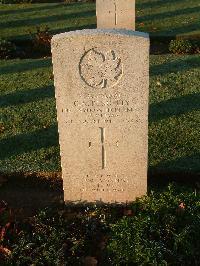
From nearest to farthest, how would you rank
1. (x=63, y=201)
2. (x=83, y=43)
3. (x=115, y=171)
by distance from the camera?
(x=83, y=43) → (x=115, y=171) → (x=63, y=201)

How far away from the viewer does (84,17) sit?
50.4ft

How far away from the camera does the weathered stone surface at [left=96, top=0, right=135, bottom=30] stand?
11.0m

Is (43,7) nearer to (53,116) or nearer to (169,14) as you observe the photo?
(169,14)

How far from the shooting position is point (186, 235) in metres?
5.32

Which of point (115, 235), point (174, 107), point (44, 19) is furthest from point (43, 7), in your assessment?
point (115, 235)

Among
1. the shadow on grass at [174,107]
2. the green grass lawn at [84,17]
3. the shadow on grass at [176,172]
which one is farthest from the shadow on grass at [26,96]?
the green grass lawn at [84,17]

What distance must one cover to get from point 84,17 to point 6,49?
→ 4118 mm

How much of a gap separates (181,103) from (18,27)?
293 inches

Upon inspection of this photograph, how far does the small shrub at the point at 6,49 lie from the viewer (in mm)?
A: 12008

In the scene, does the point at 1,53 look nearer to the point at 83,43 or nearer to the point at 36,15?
the point at 36,15

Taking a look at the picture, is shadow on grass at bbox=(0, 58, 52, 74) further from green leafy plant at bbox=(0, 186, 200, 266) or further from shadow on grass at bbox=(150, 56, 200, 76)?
green leafy plant at bbox=(0, 186, 200, 266)

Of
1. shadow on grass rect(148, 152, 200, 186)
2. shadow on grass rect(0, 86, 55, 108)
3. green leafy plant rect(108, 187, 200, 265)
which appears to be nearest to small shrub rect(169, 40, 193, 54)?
shadow on grass rect(0, 86, 55, 108)

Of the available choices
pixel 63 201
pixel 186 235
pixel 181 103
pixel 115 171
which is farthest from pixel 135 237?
pixel 181 103

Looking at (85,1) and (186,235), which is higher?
(85,1)
